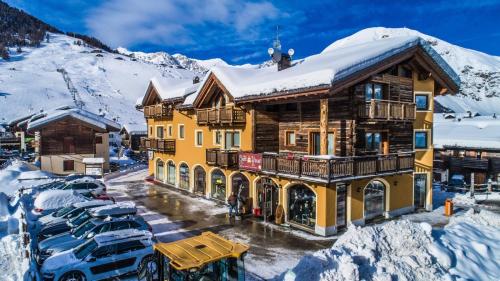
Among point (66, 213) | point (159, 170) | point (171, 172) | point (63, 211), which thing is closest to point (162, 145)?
point (171, 172)

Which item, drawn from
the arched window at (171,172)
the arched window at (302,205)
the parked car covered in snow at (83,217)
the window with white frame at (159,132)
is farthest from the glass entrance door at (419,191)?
the window with white frame at (159,132)

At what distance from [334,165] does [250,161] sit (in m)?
6.05

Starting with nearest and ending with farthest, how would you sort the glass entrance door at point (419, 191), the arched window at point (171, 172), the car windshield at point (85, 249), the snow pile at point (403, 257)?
the snow pile at point (403, 257), the car windshield at point (85, 249), the glass entrance door at point (419, 191), the arched window at point (171, 172)

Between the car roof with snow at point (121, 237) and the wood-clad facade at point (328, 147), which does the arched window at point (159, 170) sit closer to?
the wood-clad facade at point (328, 147)

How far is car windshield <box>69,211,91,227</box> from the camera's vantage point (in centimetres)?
1680

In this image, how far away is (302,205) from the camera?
19.3 m

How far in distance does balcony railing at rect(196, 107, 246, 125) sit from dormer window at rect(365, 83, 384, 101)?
8.05m

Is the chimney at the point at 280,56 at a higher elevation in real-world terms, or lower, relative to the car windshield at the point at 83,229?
higher

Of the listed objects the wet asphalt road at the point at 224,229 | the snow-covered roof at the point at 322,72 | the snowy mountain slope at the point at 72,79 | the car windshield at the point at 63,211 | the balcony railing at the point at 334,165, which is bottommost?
the wet asphalt road at the point at 224,229

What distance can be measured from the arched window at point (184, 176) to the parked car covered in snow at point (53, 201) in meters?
9.60

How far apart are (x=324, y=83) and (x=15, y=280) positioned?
47.3ft

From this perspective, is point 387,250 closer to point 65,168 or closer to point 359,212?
point 359,212

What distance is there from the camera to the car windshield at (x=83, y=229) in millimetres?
15129

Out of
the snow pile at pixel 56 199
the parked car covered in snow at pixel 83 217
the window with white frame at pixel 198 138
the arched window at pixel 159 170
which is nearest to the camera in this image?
the parked car covered in snow at pixel 83 217
